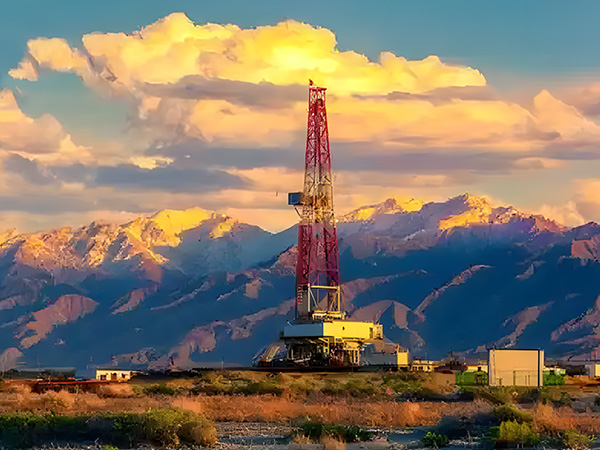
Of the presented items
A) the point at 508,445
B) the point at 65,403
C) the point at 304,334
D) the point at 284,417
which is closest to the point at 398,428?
the point at 284,417

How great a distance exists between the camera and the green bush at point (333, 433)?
47.9 metres

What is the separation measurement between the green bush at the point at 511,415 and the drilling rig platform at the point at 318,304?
3236 inches

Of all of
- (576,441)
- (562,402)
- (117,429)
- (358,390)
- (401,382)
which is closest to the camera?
(576,441)

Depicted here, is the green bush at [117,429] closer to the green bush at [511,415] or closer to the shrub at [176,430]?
the shrub at [176,430]

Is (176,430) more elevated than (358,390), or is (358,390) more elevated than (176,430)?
(358,390)

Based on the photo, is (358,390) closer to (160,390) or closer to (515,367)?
(160,390)

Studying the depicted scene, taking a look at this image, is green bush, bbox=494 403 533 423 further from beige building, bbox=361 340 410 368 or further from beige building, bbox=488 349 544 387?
beige building, bbox=361 340 410 368

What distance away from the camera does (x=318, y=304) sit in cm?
15538

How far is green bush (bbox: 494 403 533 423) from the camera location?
4956cm

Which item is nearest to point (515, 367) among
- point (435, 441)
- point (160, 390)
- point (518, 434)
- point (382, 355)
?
point (160, 390)

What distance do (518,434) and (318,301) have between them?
365ft

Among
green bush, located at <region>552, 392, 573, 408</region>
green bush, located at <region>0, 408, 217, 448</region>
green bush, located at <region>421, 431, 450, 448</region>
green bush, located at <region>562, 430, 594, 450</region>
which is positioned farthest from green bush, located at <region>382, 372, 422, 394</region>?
green bush, located at <region>562, 430, 594, 450</region>

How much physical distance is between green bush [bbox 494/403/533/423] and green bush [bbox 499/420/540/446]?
1959mm

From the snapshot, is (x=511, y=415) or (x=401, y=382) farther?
(x=401, y=382)
